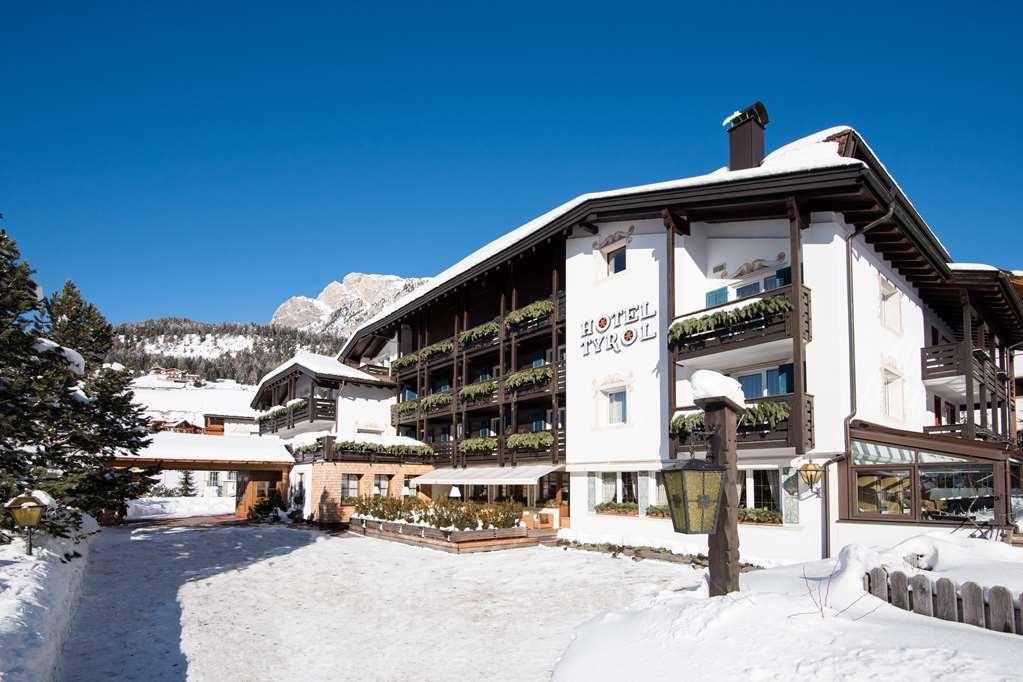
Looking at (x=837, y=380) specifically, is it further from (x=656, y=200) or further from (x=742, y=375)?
(x=656, y=200)

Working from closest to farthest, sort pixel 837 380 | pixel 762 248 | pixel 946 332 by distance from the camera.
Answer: pixel 837 380 → pixel 762 248 → pixel 946 332

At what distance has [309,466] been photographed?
34.9 m

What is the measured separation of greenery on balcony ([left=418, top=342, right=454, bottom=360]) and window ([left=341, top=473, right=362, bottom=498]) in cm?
648

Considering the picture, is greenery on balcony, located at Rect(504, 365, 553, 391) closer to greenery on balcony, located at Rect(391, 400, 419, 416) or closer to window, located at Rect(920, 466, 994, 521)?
greenery on balcony, located at Rect(391, 400, 419, 416)

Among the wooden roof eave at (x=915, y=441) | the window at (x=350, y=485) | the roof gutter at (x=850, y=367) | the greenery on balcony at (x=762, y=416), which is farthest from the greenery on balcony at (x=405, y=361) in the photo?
the wooden roof eave at (x=915, y=441)

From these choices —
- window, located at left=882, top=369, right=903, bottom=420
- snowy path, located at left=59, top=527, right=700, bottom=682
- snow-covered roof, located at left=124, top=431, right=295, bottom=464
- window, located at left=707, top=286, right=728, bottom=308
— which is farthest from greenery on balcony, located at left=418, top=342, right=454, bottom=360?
window, located at left=882, top=369, right=903, bottom=420

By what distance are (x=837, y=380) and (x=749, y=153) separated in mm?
9652

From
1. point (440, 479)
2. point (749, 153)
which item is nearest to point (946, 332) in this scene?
point (749, 153)

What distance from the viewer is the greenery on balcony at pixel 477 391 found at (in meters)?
30.7

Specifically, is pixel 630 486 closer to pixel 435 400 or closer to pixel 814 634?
pixel 435 400

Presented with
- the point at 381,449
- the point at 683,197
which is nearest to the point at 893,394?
the point at 683,197

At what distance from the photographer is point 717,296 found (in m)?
23.1

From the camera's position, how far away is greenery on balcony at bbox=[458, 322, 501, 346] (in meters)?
31.0

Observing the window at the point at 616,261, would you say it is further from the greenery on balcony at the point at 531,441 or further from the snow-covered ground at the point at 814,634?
the snow-covered ground at the point at 814,634
